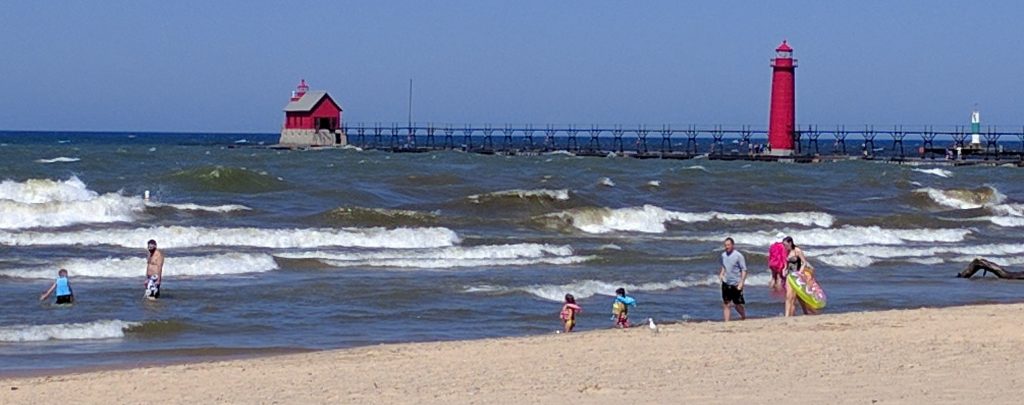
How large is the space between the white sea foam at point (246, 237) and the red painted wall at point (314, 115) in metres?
61.8

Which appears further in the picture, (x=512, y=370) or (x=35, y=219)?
(x=35, y=219)

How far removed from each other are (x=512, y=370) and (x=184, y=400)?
278 cm

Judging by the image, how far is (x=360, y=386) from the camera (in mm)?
11875

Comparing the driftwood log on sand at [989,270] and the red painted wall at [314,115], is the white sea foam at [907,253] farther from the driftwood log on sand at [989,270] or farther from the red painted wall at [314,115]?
the red painted wall at [314,115]

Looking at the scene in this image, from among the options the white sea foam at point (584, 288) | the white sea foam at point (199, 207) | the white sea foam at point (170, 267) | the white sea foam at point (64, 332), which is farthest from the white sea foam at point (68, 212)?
the white sea foam at point (64, 332)

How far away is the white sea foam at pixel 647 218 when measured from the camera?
37.5m

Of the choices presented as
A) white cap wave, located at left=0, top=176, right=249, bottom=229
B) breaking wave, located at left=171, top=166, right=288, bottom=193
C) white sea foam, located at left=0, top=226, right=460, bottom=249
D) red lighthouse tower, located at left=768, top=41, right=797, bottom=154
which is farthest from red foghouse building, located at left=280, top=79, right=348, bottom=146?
white sea foam, located at left=0, top=226, right=460, bottom=249

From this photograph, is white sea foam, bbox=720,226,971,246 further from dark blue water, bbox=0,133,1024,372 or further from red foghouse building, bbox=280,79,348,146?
red foghouse building, bbox=280,79,348,146

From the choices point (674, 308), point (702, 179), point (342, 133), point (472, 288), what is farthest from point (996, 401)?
point (342, 133)

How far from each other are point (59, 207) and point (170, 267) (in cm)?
1103

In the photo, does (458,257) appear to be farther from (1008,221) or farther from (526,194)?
(1008,221)

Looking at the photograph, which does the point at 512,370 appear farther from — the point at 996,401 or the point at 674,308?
the point at 674,308

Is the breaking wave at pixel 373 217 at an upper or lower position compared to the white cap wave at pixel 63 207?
lower

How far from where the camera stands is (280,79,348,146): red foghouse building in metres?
93.1
